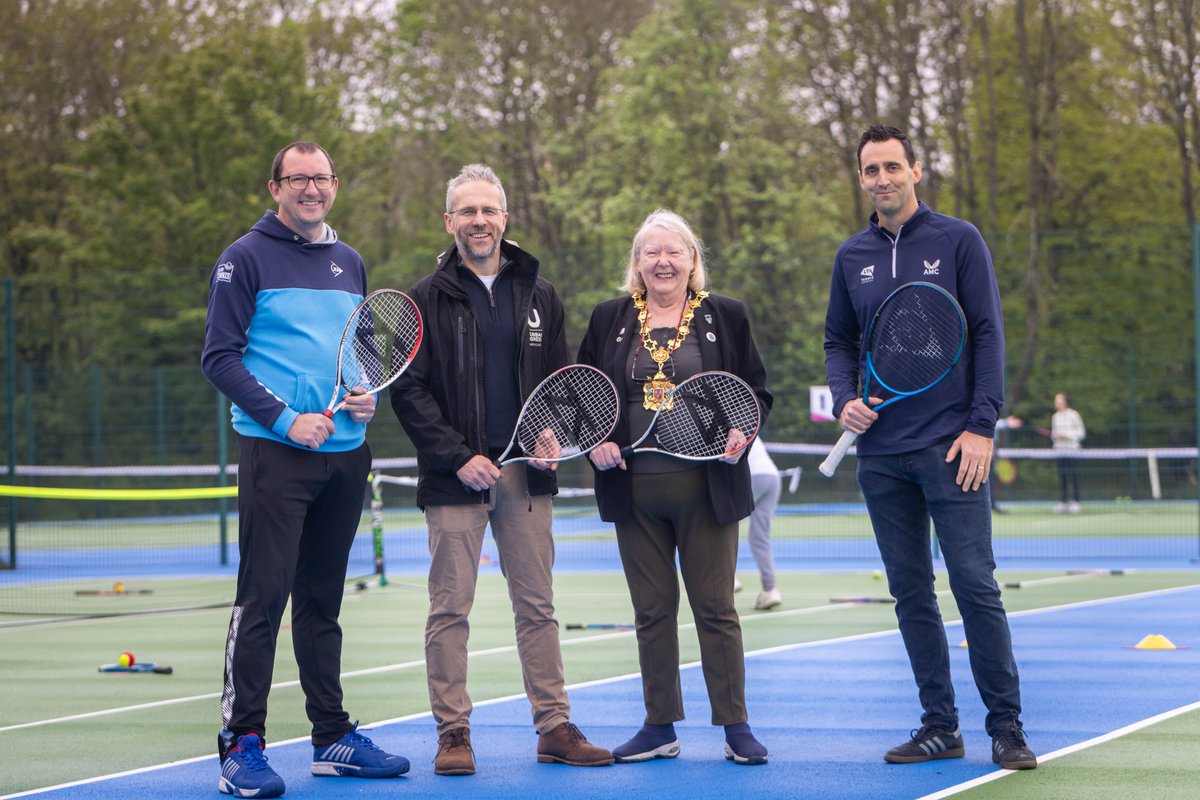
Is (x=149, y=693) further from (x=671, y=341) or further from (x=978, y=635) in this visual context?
(x=978, y=635)

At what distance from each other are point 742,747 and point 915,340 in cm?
156

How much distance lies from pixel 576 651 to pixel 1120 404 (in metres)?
10.4

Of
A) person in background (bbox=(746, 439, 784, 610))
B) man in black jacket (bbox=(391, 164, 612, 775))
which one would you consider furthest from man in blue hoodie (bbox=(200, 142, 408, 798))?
person in background (bbox=(746, 439, 784, 610))

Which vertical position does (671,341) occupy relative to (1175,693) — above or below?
above

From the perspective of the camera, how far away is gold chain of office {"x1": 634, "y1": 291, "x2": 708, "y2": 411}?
566 centimetres

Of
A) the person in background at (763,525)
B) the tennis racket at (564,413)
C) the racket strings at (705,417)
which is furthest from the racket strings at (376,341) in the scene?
the person in background at (763,525)

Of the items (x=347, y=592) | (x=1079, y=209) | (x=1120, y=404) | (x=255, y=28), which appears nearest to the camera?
(x=347, y=592)

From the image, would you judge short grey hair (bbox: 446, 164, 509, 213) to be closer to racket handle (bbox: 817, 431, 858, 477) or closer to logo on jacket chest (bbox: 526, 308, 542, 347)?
logo on jacket chest (bbox: 526, 308, 542, 347)

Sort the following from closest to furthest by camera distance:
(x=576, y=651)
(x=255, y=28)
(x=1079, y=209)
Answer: (x=576, y=651)
(x=1079, y=209)
(x=255, y=28)

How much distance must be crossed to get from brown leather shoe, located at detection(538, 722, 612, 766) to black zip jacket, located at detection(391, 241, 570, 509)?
88 cm

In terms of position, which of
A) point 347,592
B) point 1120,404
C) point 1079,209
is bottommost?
point 347,592

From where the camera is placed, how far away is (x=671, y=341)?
572 cm

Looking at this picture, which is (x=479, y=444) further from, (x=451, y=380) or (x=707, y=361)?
(x=707, y=361)

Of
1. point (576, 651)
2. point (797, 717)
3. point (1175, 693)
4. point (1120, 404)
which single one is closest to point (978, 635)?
point (797, 717)
